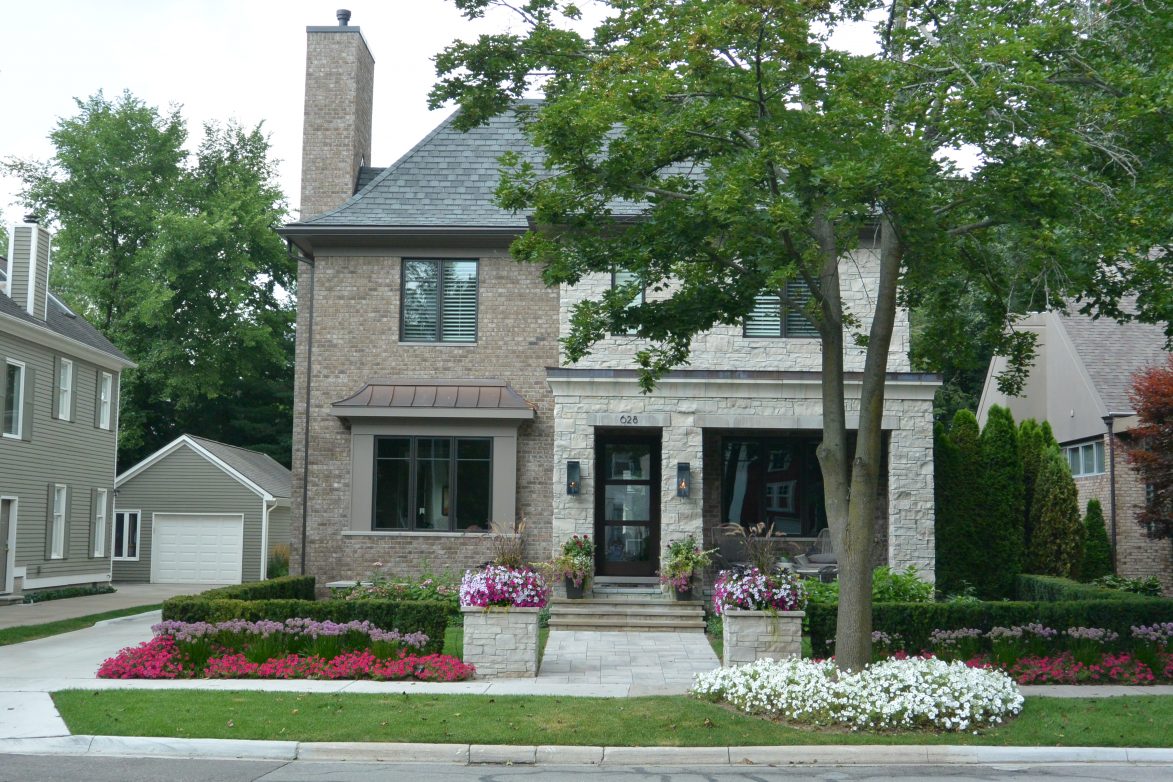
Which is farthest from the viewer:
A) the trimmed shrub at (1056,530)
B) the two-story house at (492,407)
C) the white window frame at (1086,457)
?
the white window frame at (1086,457)

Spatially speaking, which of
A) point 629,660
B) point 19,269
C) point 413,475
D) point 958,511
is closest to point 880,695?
point 629,660

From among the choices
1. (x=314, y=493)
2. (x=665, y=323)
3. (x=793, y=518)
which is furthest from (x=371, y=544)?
(x=665, y=323)

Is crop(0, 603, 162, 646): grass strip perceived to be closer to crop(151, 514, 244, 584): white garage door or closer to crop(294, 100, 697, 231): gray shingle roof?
crop(294, 100, 697, 231): gray shingle roof

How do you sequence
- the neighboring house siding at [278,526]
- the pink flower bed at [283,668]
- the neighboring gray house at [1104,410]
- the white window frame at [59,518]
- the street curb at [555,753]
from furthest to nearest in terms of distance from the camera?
the neighboring house siding at [278,526]
the white window frame at [59,518]
the neighboring gray house at [1104,410]
the pink flower bed at [283,668]
the street curb at [555,753]

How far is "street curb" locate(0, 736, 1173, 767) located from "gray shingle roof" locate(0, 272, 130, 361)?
58.3ft

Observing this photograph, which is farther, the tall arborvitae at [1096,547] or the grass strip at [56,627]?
the tall arborvitae at [1096,547]

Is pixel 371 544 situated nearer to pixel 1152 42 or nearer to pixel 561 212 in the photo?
pixel 561 212

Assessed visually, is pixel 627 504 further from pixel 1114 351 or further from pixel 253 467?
pixel 253 467

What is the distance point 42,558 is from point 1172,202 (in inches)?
984

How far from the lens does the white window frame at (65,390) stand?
27828 millimetres

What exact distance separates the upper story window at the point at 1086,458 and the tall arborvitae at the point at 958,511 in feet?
22.5

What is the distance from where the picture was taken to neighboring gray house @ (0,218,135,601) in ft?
83.1

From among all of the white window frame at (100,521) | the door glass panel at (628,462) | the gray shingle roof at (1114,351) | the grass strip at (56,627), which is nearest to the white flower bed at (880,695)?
the door glass panel at (628,462)

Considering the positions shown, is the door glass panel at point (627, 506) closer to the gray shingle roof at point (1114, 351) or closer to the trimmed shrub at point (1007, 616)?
the trimmed shrub at point (1007, 616)
